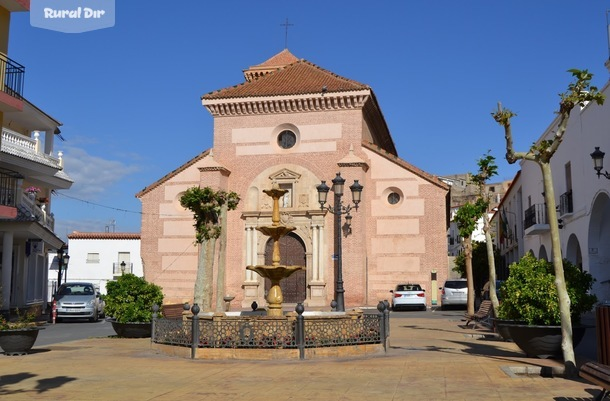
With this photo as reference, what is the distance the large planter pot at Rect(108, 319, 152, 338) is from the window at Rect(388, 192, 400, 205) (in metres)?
19.1

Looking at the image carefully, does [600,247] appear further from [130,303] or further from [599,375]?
[599,375]

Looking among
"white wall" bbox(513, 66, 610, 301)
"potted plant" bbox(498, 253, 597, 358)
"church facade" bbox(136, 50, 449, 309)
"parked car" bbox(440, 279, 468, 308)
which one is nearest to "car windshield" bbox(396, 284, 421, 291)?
Result: "parked car" bbox(440, 279, 468, 308)

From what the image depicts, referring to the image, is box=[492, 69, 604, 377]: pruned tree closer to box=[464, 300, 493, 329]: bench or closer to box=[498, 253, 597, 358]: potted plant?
box=[498, 253, 597, 358]: potted plant

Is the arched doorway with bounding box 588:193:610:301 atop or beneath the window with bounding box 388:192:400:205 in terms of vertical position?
beneath

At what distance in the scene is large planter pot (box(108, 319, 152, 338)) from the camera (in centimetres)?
1606

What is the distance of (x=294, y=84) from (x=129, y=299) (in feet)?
70.2

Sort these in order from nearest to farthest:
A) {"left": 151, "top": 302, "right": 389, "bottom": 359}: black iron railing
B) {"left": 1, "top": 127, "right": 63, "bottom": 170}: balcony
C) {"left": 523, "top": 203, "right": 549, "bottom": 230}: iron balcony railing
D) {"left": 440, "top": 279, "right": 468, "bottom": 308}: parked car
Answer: {"left": 151, "top": 302, "right": 389, "bottom": 359}: black iron railing < {"left": 1, "top": 127, "right": 63, "bottom": 170}: balcony < {"left": 523, "top": 203, "right": 549, "bottom": 230}: iron balcony railing < {"left": 440, "top": 279, "right": 468, "bottom": 308}: parked car

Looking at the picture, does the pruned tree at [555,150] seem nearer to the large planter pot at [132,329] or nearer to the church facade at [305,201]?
the large planter pot at [132,329]

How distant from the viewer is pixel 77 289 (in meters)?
26.1

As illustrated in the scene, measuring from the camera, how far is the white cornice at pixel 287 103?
33188mm

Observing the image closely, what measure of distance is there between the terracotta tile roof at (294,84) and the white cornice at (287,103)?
0.72 feet

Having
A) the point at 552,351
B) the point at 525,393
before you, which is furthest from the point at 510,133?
the point at 525,393

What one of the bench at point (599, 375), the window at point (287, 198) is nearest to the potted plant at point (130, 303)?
the bench at point (599, 375)

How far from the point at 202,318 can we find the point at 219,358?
0.91 m
